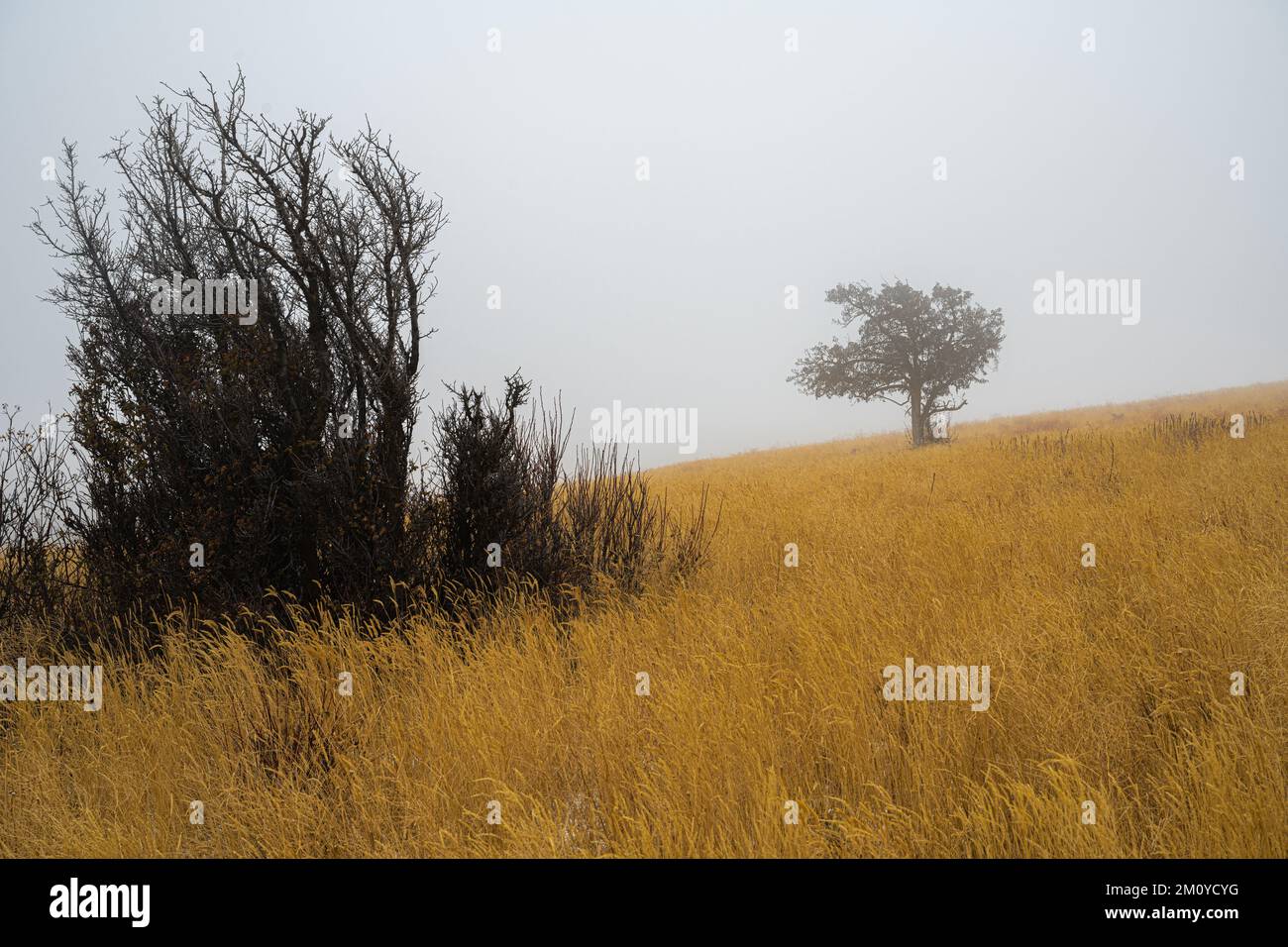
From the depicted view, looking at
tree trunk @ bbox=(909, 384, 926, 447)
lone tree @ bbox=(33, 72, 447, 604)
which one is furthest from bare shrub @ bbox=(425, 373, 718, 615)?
tree trunk @ bbox=(909, 384, 926, 447)

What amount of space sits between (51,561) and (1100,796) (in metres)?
8.48

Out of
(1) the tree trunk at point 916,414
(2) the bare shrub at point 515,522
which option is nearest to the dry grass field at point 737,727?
(2) the bare shrub at point 515,522

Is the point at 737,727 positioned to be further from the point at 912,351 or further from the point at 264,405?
the point at 912,351

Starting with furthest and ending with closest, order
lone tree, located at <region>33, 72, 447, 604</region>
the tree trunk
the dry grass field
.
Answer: the tree trunk → lone tree, located at <region>33, 72, 447, 604</region> → the dry grass field

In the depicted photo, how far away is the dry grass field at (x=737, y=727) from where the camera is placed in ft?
8.38

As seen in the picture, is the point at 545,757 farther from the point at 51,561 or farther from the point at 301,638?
the point at 51,561

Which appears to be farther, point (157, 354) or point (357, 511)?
point (157, 354)

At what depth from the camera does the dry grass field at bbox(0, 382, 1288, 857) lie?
2.55 meters

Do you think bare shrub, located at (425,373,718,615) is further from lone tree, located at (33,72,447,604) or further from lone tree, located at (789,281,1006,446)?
lone tree, located at (789,281,1006,446)

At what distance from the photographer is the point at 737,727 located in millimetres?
3162
